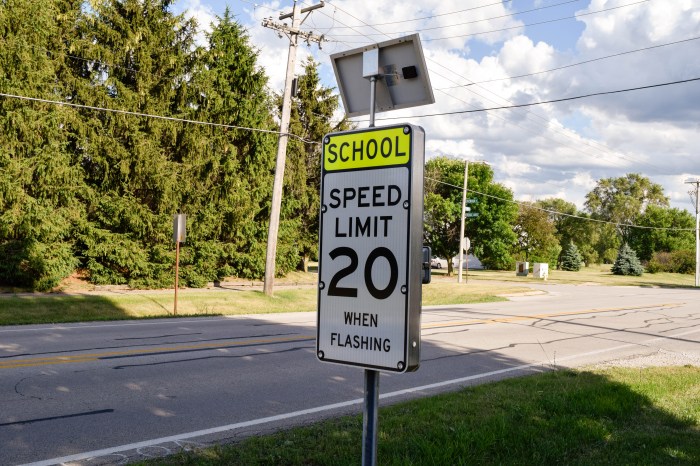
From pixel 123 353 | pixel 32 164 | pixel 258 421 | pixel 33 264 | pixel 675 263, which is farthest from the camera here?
pixel 675 263

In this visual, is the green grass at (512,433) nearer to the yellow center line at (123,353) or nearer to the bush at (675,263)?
the yellow center line at (123,353)

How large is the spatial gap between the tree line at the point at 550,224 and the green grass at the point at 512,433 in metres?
36.5

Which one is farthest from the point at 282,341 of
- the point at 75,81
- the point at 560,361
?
the point at 75,81

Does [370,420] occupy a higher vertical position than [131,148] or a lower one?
lower

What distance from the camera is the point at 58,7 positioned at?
22.3m

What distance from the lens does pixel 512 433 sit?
5527 millimetres

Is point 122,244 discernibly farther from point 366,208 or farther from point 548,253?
point 548,253

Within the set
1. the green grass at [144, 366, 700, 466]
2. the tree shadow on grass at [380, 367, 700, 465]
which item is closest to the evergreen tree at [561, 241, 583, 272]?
the tree shadow on grass at [380, 367, 700, 465]

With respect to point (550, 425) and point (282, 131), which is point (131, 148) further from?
point (550, 425)

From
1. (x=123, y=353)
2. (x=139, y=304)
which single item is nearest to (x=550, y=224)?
(x=139, y=304)

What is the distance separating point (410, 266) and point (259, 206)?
86.3 ft

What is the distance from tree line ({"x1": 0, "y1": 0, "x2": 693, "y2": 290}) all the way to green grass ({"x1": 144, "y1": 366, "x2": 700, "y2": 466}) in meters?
14.4

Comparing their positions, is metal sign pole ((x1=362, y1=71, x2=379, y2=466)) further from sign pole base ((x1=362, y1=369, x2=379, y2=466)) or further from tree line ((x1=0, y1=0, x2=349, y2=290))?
tree line ((x1=0, y1=0, x2=349, y2=290))

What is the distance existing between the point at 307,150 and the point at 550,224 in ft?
147
